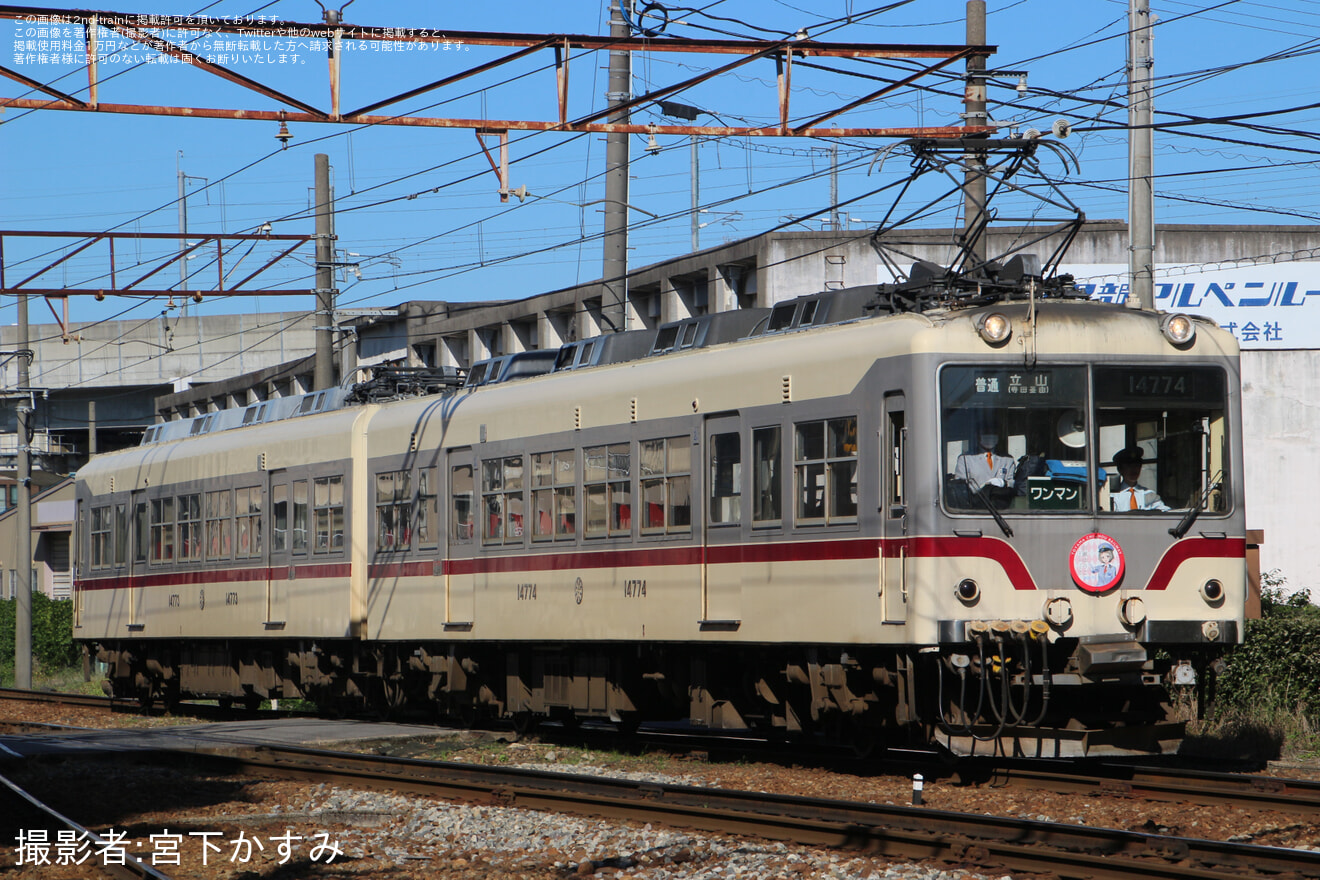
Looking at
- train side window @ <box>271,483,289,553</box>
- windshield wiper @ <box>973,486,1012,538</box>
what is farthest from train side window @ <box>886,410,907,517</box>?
train side window @ <box>271,483,289,553</box>

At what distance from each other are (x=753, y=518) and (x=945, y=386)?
7.26ft

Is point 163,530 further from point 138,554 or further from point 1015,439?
point 1015,439

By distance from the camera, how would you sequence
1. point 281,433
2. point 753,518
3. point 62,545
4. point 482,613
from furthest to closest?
point 62,545, point 281,433, point 482,613, point 753,518

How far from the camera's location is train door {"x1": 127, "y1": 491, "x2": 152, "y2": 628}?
2375 cm

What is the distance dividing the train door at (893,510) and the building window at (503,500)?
5258 mm

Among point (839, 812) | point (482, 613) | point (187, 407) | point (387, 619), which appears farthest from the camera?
point (187, 407)

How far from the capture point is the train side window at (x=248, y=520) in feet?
68.1

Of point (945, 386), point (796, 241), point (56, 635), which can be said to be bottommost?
point (56, 635)

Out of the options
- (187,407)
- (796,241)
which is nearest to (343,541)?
(796,241)

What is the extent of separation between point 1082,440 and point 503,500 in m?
6.57

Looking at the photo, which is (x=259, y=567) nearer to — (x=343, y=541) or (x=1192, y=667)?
(x=343, y=541)

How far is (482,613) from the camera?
16.6 metres

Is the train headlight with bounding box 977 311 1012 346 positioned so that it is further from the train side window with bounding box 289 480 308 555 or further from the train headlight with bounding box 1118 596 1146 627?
the train side window with bounding box 289 480 308 555

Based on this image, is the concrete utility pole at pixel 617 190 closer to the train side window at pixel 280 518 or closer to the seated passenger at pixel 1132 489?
the train side window at pixel 280 518
